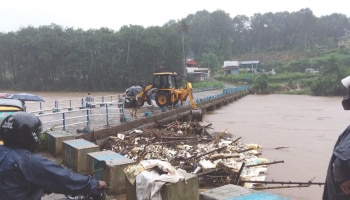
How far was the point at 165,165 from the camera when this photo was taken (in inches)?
202

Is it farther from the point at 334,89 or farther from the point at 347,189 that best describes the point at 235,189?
the point at 334,89

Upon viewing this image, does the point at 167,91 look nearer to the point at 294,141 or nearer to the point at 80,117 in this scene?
the point at 294,141

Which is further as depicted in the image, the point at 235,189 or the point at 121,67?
the point at 121,67

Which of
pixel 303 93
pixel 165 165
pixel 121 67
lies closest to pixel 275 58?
pixel 303 93

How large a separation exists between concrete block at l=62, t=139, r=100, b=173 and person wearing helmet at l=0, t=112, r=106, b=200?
17.4ft

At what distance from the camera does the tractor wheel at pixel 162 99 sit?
70.0 feet

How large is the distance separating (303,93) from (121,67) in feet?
96.8

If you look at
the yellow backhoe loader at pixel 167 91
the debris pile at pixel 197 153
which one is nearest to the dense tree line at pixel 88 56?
the yellow backhoe loader at pixel 167 91

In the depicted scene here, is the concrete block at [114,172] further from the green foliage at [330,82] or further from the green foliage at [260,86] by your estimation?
the green foliage at [260,86]

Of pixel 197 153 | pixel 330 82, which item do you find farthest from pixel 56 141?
pixel 330 82

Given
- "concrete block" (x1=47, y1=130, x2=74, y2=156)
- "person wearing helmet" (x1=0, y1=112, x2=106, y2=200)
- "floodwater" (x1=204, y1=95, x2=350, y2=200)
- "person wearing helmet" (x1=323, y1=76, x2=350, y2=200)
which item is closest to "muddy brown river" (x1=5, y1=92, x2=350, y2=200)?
"floodwater" (x1=204, y1=95, x2=350, y2=200)

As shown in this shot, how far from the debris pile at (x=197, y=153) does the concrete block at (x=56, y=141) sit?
1.86m

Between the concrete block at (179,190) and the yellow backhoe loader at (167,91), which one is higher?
the yellow backhoe loader at (167,91)

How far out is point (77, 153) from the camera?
26.0 ft
